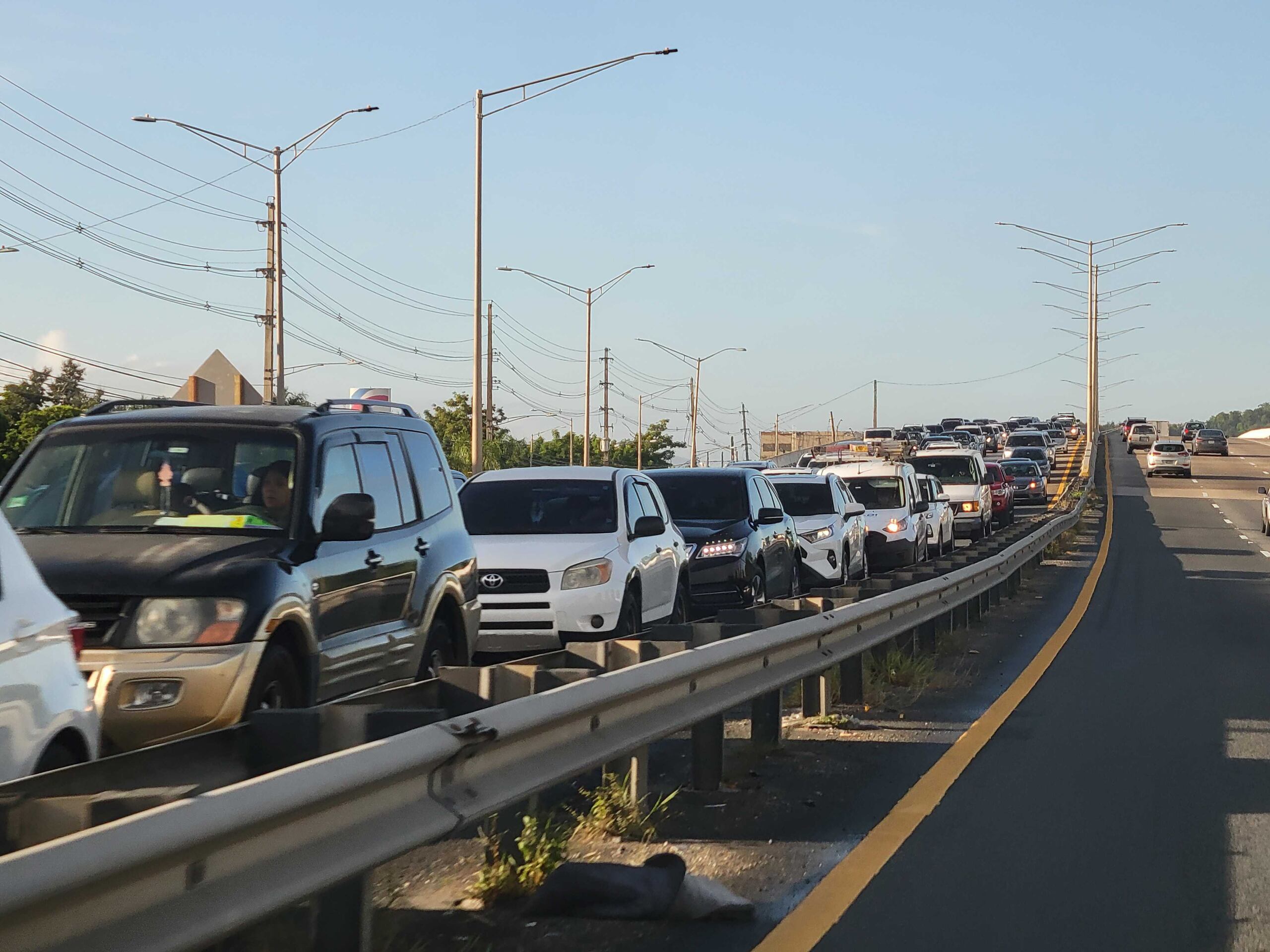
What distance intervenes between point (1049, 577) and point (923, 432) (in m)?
68.8

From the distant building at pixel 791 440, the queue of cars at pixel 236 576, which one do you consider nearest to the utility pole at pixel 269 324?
the queue of cars at pixel 236 576

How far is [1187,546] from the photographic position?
36.4 meters

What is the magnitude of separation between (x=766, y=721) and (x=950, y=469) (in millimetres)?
30421

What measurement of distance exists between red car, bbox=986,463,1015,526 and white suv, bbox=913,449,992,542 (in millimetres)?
4064

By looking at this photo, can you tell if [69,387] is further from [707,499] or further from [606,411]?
[707,499]

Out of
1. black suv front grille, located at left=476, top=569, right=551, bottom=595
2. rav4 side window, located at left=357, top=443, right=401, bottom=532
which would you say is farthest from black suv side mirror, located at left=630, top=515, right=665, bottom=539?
rav4 side window, located at left=357, top=443, right=401, bottom=532

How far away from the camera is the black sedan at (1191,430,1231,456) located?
3622 inches

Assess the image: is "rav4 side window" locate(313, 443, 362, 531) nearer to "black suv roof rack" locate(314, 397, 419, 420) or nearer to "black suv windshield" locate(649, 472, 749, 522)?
"black suv roof rack" locate(314, 397, 419, 420)

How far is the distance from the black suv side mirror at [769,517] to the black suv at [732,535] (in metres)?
0.02

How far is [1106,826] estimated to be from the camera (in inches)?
281

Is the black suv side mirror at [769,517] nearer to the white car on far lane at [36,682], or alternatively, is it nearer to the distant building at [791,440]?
the white car on far lane at [36,682]

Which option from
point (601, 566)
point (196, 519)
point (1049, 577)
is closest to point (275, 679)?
point (196, 519)

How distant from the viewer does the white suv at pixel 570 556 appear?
13219 millimetres

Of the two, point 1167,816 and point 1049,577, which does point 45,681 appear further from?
point 1049,577
